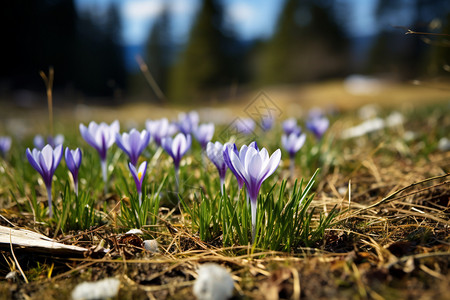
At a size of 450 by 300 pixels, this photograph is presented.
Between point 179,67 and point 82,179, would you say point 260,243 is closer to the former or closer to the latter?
point 82,179

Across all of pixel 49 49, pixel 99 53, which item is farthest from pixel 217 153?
pixel 99 53

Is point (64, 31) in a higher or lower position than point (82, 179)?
higher

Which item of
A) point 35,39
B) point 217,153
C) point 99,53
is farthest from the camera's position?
point 99,53

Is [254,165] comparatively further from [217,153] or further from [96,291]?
[96,291]

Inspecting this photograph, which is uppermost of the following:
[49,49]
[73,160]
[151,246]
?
[49,49]

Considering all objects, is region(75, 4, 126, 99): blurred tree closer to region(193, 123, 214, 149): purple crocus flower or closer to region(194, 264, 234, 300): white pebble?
region(193, 123, 214, 149): purple crocus flower

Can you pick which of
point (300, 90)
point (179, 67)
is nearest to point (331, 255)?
point (300, 90)
